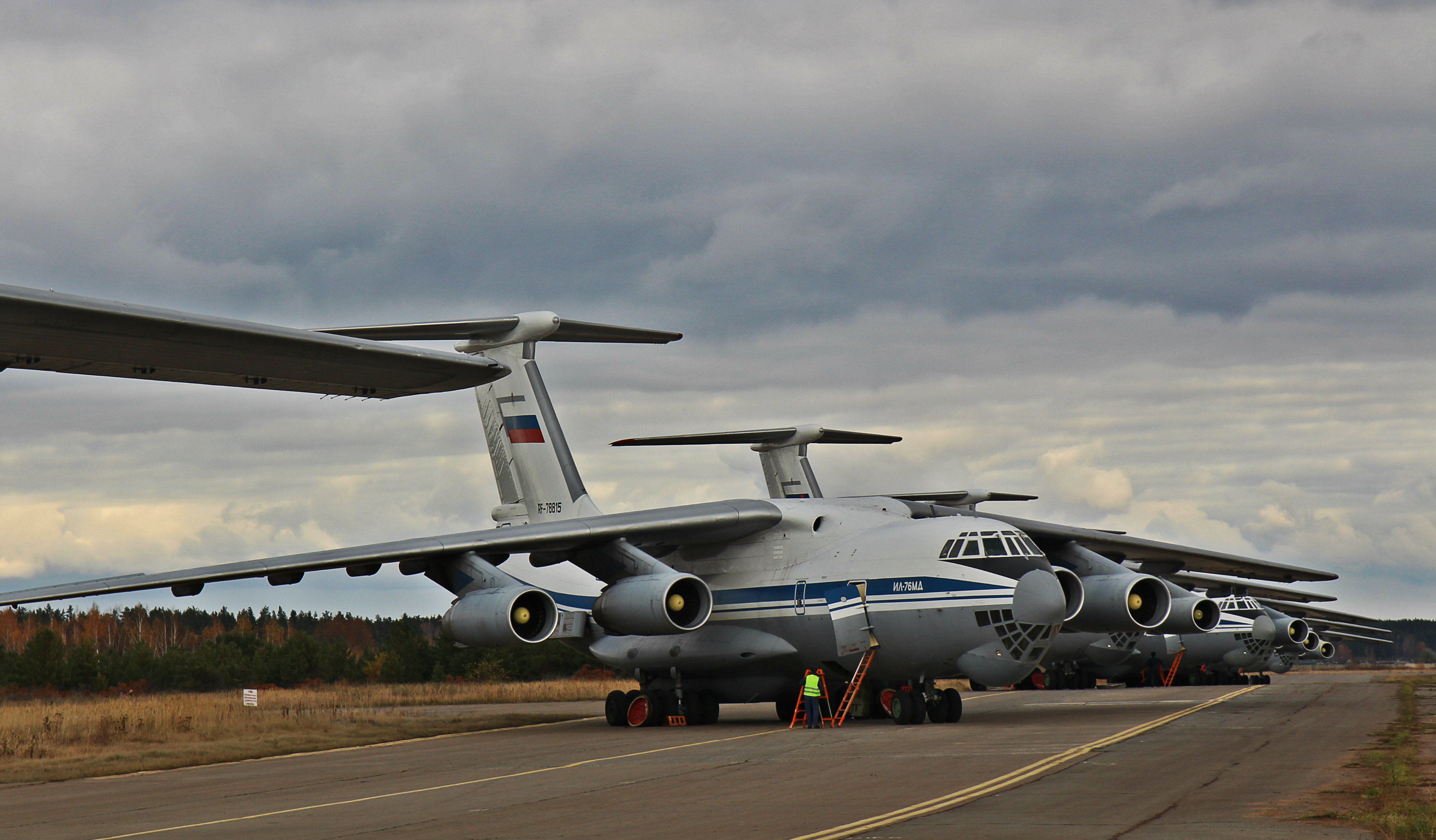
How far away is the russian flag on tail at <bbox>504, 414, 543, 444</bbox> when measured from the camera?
26266mm

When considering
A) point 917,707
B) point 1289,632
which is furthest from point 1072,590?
point 1289,632

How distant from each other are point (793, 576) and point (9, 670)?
43186 mm

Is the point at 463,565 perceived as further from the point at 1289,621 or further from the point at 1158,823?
the point at 1289,621

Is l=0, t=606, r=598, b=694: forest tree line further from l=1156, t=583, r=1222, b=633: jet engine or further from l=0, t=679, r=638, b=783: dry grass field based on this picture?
l=1156, t=583, r=1222, b=633: jet engine

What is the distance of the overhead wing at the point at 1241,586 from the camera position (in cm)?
4225

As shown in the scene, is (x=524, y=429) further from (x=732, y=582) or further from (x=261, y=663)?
(x=261, y=663)

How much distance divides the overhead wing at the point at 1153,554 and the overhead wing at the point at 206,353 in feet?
59.1

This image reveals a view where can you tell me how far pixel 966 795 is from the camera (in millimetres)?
10680

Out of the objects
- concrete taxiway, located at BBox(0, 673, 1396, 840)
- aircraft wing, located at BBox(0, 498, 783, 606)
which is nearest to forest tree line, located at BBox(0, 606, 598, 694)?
aircraft wing, located at BBox(0, 498, 783, 606)

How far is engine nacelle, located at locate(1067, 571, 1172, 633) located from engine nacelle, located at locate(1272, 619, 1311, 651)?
24.4m

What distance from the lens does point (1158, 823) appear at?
29.1ft

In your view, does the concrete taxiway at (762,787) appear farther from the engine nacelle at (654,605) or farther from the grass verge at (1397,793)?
the engine nacelle at (654,605)

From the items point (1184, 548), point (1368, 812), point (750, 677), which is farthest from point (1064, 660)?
point (1368, 812)

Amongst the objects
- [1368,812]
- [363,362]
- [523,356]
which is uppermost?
[523,356]
